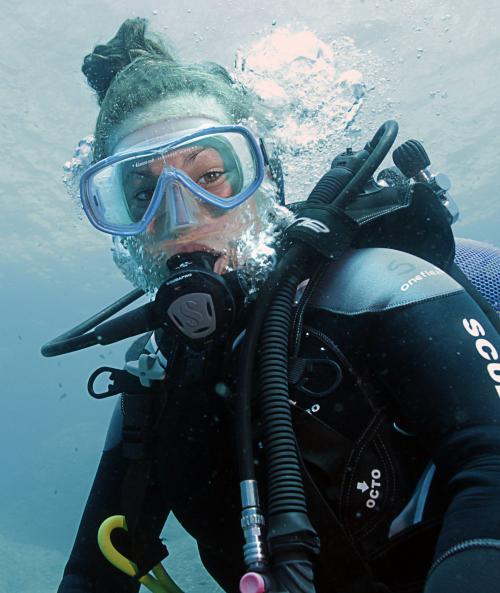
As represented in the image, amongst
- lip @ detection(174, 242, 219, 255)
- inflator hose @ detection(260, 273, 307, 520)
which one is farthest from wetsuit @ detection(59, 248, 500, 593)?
lip @ detection(174, 242, 219, 255)

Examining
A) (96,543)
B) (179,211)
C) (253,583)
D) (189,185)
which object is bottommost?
(253,583)

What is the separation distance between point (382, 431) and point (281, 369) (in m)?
0.51

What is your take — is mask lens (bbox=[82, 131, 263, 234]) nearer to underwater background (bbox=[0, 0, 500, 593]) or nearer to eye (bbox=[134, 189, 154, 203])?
eye (bbox=[134, 189, 154, 203])

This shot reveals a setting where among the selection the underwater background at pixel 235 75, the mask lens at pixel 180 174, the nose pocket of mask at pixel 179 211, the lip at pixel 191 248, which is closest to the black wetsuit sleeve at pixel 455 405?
the lip at pixel 191 248

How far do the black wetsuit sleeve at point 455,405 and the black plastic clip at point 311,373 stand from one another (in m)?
0.18

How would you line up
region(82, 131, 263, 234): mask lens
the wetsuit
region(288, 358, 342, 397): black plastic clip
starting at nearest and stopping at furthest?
the wetsuit
region(288, 358, 342, 397): black plastic clip
region(82, 131, 263, 234): mask lens

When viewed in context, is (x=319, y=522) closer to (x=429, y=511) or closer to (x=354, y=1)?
(x=429, y=511)

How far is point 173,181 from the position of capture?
2.48m

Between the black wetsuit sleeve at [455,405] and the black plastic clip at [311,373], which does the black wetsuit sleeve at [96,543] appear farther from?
the black wetsuit sleeve at [455,405]

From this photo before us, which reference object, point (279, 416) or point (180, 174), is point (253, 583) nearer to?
point (279, 416)

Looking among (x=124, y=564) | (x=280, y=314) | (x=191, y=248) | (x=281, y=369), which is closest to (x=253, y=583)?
(x=281, y=369)

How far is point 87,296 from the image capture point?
168 ft

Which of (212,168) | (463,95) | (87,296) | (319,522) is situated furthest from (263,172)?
(87,296)

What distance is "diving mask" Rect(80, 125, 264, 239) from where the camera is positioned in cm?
248
